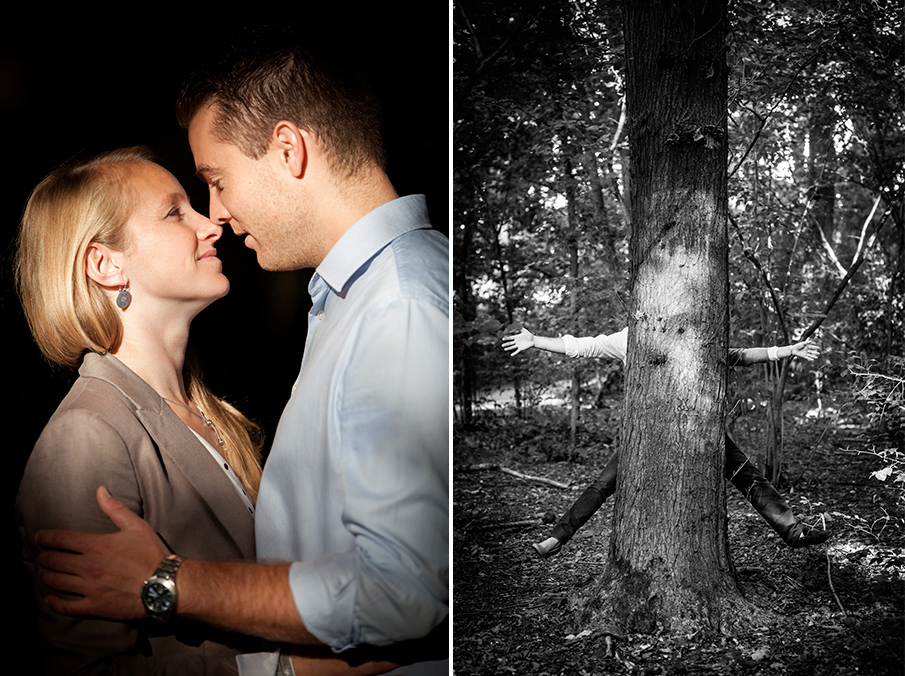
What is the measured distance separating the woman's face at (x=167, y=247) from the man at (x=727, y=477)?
3.57 ft

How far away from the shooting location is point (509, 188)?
2627 millimetres

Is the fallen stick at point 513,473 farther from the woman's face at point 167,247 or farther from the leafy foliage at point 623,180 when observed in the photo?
the woman's face at point 167,247

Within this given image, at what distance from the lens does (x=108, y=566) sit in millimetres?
1913

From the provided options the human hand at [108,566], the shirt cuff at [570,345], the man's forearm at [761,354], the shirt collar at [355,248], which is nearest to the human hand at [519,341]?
the shirt cuff at [570,345]

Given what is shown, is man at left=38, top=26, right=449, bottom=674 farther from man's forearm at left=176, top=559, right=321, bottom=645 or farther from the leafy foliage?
the leafy foliage

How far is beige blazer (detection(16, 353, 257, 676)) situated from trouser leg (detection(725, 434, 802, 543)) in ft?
5.91

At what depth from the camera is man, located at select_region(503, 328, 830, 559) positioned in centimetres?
264

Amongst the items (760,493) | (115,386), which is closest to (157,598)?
Answer: (115,386)

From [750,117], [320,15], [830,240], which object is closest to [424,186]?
[320,15]

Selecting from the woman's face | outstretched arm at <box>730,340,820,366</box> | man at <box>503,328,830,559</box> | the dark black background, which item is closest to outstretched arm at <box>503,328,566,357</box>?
man at <box>503,328,830,559</box>

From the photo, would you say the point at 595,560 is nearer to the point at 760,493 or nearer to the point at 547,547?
the point at 547,547

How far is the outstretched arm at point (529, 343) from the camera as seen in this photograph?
263 cm

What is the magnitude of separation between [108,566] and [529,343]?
1501mm

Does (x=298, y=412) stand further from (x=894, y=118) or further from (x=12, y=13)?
(x=894, y=118)
